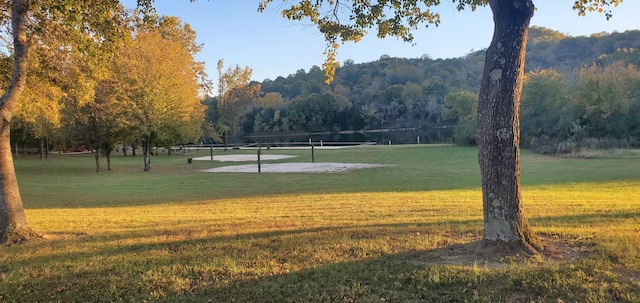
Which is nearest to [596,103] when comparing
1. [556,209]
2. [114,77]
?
[556,209]

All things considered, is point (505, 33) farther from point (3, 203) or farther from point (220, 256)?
point (3, 203)

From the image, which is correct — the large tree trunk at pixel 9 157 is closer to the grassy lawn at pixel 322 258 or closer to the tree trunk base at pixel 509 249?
the grassy lawn at pixel 322 258

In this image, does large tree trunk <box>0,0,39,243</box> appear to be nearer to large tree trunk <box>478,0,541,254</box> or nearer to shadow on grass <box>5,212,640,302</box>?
shadow on grass <box>5,212,640,302</box>

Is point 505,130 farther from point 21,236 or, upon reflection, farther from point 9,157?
point 9,157

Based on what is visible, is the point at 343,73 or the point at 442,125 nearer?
the point at 442,125

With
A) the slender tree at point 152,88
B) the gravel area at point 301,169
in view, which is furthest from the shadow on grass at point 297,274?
the slender tree at point 152,88

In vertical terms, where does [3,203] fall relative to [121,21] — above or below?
below

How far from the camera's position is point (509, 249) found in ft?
15.9

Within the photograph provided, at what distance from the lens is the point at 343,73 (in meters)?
142

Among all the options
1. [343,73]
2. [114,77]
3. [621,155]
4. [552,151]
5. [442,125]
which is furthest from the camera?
[343,73]

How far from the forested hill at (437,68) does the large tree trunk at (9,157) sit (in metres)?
112

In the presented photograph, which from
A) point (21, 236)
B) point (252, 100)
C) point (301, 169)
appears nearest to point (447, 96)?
point (252, 100)

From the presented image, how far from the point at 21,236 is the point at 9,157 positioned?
1338mm

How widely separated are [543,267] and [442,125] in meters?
109
